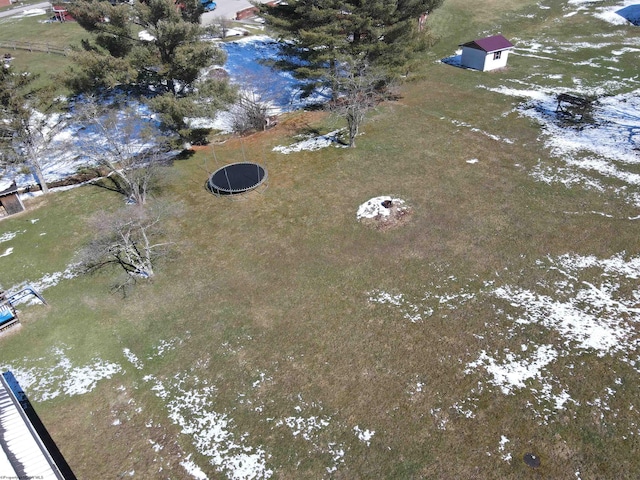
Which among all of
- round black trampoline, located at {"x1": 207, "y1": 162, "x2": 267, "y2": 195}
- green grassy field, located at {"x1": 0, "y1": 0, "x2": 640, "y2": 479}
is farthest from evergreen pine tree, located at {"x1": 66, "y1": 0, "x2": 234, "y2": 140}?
green grassy field, located at {"x1": 0, "y1": 0, "x2": 640, "y2": 479}

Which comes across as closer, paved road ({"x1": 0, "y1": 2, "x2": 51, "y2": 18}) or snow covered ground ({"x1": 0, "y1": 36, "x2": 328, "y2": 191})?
snow covered ground ({"x1": 0, "y1": 36, "x2": 328, "y2": 191})

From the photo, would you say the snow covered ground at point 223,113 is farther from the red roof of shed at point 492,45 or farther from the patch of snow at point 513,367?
the patch of snow at point 513,367

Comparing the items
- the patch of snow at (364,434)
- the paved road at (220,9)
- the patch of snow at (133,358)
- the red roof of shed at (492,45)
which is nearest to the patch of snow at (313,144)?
the patch of snow at (133,358)

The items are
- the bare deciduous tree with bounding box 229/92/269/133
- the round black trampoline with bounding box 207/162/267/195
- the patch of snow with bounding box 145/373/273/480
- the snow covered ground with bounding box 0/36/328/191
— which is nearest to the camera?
the patch of snow with bounding box 145/373/273/480

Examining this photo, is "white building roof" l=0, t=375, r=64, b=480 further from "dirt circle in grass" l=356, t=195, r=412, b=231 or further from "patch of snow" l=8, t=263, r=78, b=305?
"dirt circle in grass" l=356, t=195, r=412, b=231

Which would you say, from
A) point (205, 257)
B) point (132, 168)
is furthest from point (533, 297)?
point (132, 168)

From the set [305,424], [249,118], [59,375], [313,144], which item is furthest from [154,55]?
[305,424]

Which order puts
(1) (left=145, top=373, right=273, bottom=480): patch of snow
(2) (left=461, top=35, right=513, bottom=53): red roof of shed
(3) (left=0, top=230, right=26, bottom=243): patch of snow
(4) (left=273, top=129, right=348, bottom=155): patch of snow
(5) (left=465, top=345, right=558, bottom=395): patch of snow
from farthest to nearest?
(2) (left=461, top=35, right=513, bottom=53): red roof of shed
(4) (left=273, top=129, right=348, bottom=155): patch of snow
(3) (left=0, top=230, right=26, bottom=243): patch of snow
(5) (left=465, top=345, right=558, bottom=395): patch of snow
(1) (left=145, top=373, right=273, bottom=480): patch of snow
